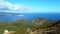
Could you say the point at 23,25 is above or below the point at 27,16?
below

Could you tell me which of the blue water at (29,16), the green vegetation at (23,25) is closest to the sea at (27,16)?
the blue water at (29,16)

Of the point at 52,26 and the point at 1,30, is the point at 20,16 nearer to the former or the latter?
the point at 1,30

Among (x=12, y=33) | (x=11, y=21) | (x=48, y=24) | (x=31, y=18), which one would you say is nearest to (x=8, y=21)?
(x=11, y=21)

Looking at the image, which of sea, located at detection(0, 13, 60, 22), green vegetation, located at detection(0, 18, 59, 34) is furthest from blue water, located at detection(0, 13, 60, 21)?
green vegetation, located at detection(0, 18, 59, 34)

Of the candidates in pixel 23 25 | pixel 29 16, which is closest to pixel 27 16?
pixel 29 16

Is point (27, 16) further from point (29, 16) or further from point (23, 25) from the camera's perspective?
point (23, 25)

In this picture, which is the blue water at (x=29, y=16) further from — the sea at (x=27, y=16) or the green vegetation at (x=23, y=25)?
the green vegetation at (x=23, y=25)

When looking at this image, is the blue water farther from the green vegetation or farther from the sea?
the green vegetation

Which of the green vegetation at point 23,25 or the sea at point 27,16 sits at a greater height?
the sea at point 27,16
